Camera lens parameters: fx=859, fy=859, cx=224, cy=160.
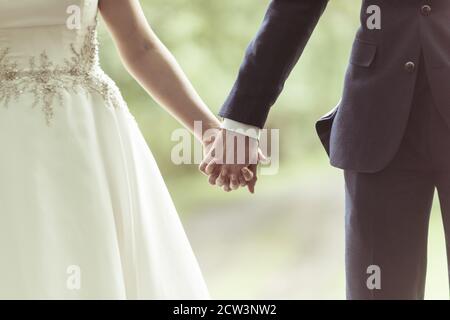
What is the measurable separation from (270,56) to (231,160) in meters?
0.21

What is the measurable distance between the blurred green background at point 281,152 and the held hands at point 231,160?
1.90 metres

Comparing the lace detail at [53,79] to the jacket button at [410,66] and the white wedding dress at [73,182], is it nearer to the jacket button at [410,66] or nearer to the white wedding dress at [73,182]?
the white wedding dress at [73,182]

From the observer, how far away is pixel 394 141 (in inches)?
54.1

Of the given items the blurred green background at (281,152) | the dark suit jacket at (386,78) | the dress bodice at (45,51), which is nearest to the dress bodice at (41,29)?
the dress bodice at (45,51)

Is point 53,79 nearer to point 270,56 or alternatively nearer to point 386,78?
point 270,56

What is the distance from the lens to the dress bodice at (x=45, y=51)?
1470mm

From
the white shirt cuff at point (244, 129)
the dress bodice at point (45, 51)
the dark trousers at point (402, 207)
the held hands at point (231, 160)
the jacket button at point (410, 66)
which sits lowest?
the dark trousers at point (402, 207)

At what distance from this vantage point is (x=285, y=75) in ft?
5.05

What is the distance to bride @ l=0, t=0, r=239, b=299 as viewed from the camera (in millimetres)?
1417

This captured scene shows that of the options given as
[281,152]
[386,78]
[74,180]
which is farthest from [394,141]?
[281,152]

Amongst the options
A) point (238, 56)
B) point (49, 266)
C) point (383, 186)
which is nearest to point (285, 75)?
point (383, 186)

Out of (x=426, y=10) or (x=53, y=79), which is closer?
(x=426, y=10)

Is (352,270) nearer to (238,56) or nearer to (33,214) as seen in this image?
(33,214)

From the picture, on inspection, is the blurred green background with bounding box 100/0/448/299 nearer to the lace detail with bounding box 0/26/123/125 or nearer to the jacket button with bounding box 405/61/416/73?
the lace detail with bounding box 0/26/123/125
